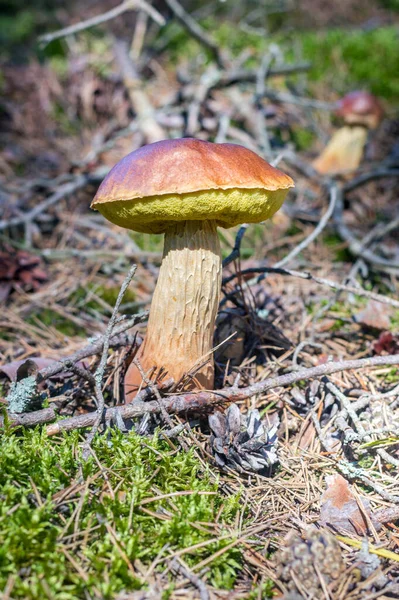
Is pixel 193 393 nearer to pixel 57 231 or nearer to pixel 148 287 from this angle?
pixel 148 287

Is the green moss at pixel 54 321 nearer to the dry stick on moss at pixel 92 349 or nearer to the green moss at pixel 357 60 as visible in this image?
the dry stick on moss at pixel 92 349

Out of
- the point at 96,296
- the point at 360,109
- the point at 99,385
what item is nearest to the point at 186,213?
the point at 99,385

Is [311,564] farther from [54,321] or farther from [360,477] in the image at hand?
[54,321]

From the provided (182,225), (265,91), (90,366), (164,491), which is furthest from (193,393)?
(265,91)

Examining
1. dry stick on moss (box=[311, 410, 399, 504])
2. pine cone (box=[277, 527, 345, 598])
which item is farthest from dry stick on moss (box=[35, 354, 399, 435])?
pine cone (box=[277, 527, 345, 598])

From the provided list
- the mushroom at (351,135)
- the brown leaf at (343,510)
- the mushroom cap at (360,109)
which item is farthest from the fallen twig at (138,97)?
the brown leaf at (343,510)
